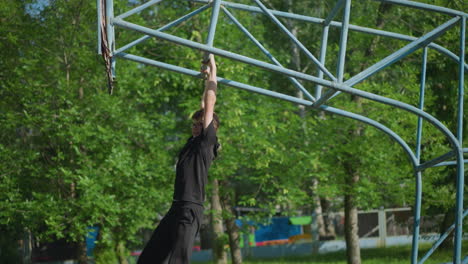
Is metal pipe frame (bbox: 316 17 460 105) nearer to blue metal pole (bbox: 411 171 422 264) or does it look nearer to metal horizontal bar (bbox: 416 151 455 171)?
metal horizontal bar (bbox: 416 151 455 171)

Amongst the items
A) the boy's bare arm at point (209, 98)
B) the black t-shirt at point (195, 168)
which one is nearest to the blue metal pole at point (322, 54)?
the boy's bare arm at point (209, 98)

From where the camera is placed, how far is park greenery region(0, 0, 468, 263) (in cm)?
1183

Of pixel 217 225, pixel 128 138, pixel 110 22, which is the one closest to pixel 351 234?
pixel 217 225

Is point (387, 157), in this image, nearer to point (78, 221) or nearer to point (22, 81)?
point (78, 221)

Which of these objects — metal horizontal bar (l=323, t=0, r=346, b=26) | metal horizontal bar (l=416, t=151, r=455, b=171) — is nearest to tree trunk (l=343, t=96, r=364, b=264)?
metal horizontal bar (l=416, t=151, r=455, b=171)

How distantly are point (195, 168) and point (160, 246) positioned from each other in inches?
23.6

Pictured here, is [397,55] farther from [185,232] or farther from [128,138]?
[128,138]

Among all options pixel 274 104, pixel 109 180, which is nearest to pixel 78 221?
pixel 109 180

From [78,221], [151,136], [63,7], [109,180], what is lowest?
[78,221]

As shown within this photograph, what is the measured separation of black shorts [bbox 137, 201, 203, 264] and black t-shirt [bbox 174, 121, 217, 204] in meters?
0.07

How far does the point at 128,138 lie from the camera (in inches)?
526

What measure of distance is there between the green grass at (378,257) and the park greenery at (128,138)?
1.93 m

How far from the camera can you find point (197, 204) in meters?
4.45

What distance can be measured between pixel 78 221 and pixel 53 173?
1.06 metres
